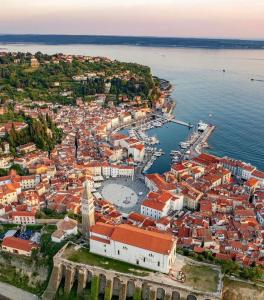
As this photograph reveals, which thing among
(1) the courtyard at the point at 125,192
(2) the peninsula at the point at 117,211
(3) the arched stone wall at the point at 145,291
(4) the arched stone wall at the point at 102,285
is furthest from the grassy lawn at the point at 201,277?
(1) the courtyard at the point at 125,192

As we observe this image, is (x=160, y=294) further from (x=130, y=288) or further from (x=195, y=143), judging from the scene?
(x=195, y=143)

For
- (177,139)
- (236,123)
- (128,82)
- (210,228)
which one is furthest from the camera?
(128,82)

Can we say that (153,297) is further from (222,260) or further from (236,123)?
(236,123)

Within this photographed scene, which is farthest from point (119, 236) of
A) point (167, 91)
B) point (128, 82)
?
point (167, 91)

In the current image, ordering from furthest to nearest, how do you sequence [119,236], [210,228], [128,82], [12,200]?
[128,82] < [12,200] < [210,228] < [119,236]

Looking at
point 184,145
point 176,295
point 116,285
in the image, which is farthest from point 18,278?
point 184,145

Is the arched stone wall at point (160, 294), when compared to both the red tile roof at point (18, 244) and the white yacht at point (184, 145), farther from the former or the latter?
the white yacht at point (184, 145)

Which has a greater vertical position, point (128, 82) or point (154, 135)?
point (128, 82)
